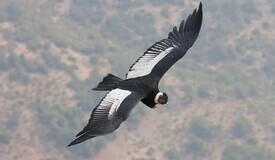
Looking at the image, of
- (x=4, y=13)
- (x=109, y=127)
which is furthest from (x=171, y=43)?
(x=4, y=13)

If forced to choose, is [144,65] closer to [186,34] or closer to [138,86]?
[138,86]

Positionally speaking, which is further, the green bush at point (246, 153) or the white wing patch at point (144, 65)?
the green bush at point (246, 153)

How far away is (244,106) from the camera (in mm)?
152375

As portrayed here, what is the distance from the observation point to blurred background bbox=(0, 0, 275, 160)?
138 m

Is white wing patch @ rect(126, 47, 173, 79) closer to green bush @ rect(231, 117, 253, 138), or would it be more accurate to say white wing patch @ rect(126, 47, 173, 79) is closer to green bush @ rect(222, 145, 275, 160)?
green bush @ rect(222, 145, 275, 160)

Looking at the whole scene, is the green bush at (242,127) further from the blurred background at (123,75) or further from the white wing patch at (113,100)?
the white wing patch at (113,100)

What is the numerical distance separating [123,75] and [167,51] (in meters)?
118

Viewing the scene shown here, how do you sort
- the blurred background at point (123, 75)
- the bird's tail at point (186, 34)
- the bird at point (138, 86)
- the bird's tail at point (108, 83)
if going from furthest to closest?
the blurred background at point (123, 75)
the bird's tail at point (186, 34)
the bird's tail at point (108, 83)
the bird at point (138, 86)

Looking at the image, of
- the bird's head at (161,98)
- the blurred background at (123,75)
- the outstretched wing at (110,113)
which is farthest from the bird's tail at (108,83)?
the blurred background at (123,75)

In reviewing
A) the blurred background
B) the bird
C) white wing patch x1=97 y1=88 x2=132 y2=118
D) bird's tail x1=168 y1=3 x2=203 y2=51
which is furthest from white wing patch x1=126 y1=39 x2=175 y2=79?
the blurred background

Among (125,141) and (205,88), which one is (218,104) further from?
(125,141)

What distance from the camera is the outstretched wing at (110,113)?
24.6 meters

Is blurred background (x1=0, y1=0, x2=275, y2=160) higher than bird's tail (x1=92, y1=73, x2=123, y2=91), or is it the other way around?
blurred background (x1=0, y1=0, x2=275, y2=160)

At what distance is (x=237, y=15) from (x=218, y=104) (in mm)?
35932
